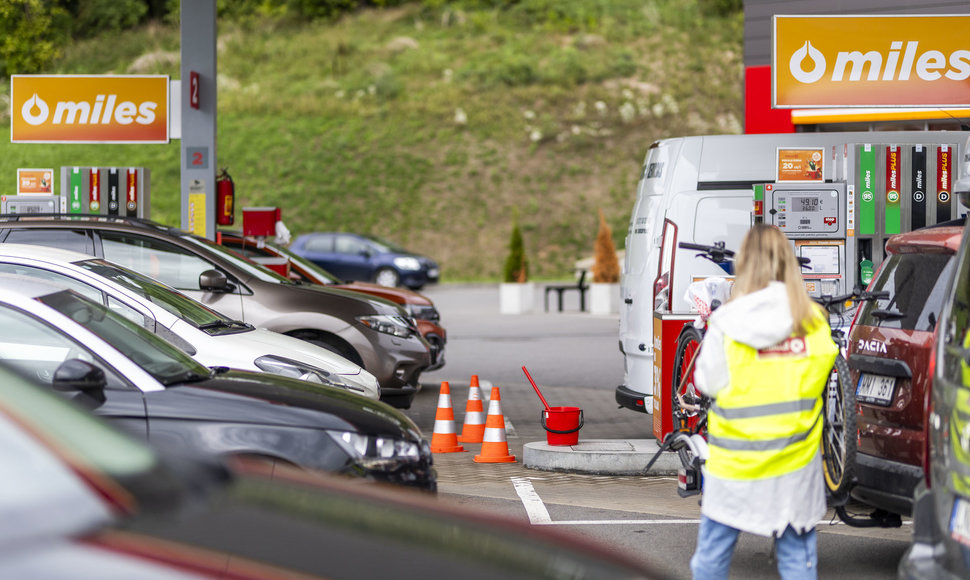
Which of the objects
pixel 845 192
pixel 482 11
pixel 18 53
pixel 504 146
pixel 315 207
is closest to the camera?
pixel 845 192

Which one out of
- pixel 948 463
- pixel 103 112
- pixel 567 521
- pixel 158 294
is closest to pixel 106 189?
pixel 103 112

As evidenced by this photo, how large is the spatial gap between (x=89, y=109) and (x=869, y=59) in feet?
29.2

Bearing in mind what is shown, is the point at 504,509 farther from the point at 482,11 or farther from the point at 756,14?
the point at 482,11

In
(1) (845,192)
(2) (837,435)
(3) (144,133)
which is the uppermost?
(3) (144,133)

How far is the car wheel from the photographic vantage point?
100 feet

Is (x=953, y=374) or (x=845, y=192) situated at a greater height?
(x=845, y=192)

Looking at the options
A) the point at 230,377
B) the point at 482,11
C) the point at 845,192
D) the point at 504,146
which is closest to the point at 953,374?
the point at 230,377

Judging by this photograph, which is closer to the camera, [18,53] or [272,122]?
[18,53]

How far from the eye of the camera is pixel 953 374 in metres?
4.06

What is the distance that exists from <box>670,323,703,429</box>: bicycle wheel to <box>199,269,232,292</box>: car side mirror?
4.00m

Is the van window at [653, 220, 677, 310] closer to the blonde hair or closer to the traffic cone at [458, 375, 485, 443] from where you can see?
the traffic cone at [458, 375, 485, 443]

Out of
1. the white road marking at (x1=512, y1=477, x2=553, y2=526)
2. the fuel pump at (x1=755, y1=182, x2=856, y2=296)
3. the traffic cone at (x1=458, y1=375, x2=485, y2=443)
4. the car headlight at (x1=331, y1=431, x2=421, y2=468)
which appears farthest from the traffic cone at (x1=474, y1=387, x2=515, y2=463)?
the car headlight at (x1=331, y1=431, x2=421, y2=468)

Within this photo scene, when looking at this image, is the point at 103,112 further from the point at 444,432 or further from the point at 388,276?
the point at 388,276

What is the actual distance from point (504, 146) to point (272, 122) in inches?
365
